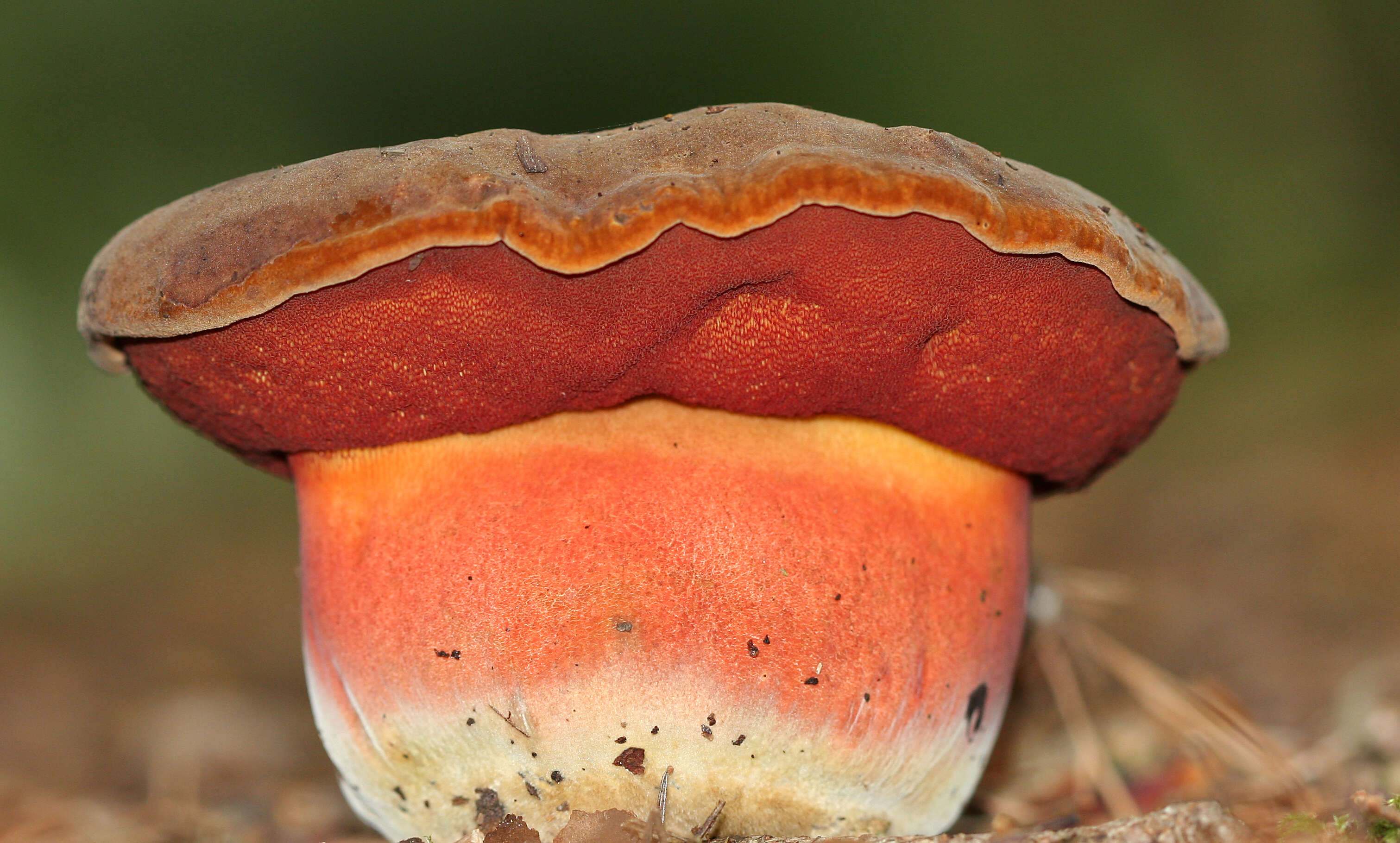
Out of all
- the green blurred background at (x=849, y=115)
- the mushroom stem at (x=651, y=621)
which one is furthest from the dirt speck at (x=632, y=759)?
the green blurred background at (x=849, y=115)

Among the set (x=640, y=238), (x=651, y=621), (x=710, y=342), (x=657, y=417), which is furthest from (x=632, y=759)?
(x=640, y=238)

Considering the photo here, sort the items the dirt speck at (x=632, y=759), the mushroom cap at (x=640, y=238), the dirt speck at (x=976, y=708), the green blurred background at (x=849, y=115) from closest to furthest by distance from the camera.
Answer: the mushroom cap at (x=640, y=238), the dirt speck at (x=632, y=759), the dirt speck at (x=976, y=708), the green blurred background at (x=849, y=115)

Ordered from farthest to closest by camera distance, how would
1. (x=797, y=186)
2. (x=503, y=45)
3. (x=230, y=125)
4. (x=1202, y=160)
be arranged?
(x=230, y=125), (x=503, y=45), (x=1202, y=160), (x=797, y=186)

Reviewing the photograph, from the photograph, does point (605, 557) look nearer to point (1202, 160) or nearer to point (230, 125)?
point (1202, 160)

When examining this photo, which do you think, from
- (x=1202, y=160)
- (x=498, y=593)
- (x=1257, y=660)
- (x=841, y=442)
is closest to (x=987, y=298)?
(x=841, y=442)

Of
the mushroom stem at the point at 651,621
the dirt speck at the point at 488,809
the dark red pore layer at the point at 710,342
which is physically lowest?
the dirt speck at the point at 488,809

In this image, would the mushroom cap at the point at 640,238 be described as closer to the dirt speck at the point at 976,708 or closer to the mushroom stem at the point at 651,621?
the mushroom stem at the point at 651,621
